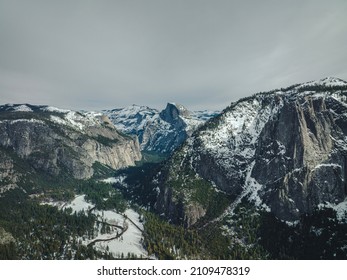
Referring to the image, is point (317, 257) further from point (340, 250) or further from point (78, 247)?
point (78, 247)
